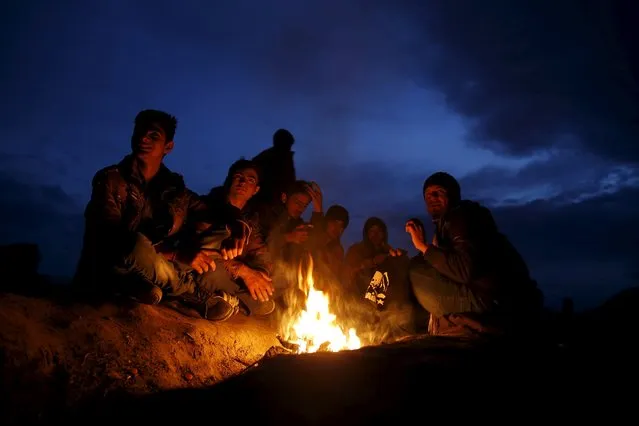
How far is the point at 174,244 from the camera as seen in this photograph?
5160 millimetres

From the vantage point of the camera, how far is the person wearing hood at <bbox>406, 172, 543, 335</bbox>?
4.57 m

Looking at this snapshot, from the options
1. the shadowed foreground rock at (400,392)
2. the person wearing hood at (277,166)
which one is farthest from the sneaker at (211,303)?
the person wearing hood at (277,166)

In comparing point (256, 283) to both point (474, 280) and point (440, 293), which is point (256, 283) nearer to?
point (440, 293)

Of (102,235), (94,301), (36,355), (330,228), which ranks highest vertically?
(330,228)

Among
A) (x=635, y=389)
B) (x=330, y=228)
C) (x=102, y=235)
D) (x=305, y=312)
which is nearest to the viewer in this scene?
(x=635, y=389)

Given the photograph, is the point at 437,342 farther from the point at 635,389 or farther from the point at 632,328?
the point at 632,328

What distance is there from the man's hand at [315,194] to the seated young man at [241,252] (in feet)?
4.67

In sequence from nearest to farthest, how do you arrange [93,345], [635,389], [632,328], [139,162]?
[635,389]
[93,345]
[632,328]
[139,162]

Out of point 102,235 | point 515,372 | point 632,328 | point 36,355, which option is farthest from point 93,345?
point 632,328

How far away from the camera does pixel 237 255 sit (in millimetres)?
5297

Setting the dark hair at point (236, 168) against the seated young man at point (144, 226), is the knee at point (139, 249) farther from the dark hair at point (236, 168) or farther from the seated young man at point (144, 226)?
the dark hair at point (236, 168)

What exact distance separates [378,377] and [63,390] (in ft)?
7.91

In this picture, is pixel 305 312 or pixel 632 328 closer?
pixel 632 328

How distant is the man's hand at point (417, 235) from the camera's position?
596cm
